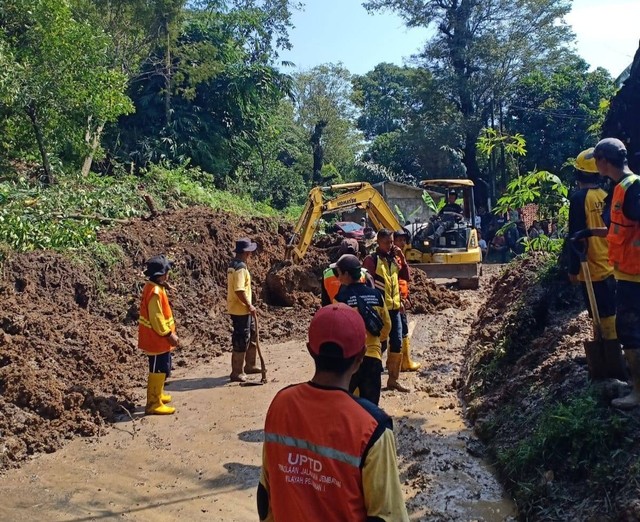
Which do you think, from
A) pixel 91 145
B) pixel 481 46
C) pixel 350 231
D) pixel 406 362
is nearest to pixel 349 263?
pixel 406 362

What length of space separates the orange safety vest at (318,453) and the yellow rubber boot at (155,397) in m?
5.31

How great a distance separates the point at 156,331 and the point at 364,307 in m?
2.99

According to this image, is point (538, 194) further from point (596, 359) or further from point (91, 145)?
point (91, 145)

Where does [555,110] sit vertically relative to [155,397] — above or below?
above

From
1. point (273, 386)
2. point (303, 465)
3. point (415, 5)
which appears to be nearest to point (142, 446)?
point (273, 386)

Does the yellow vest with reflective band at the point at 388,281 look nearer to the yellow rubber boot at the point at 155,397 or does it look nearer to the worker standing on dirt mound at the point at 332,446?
the yellow rubber boot at the point at 155,397

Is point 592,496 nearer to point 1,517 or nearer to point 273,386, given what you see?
point 1,517

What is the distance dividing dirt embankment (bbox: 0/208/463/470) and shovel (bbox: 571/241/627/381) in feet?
16.1

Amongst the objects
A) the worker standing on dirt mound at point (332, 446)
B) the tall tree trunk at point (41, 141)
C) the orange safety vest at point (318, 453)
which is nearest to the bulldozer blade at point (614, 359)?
the worker standing on dirt mound at point (332, 446)

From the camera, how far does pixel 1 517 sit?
16.8 feet

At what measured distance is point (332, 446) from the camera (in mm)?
2332

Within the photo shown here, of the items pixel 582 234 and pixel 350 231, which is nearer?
pixel 582 234

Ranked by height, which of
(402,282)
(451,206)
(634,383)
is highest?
(451,206)

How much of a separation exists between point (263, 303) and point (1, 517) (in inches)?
331
